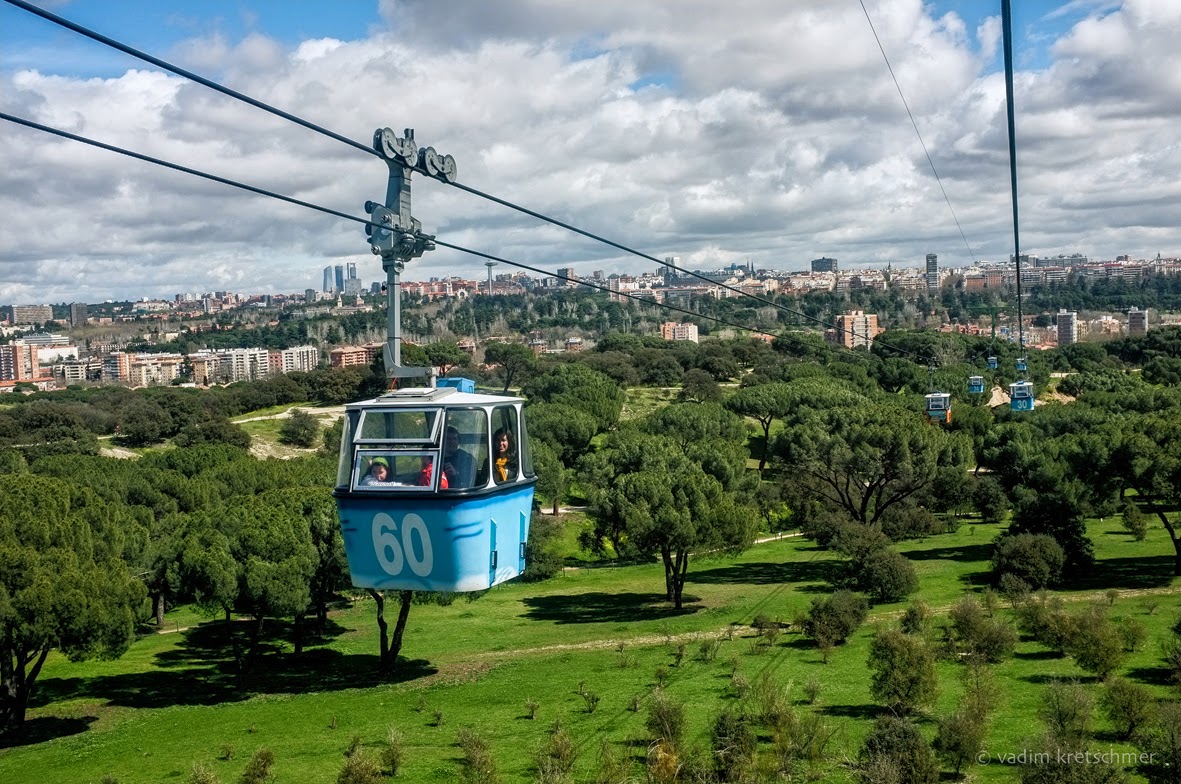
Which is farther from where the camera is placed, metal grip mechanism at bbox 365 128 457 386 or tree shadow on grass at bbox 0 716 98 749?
tree shadow on grass at bbox 0 716 98 749

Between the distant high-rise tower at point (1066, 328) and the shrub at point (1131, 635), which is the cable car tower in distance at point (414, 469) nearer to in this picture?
the shrub at point (1131, 635)

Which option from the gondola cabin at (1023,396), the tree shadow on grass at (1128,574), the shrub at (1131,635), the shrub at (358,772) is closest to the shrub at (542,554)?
the gondola cabin at (1023,396)

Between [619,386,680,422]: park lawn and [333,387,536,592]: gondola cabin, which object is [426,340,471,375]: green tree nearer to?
[619,386,680,422]: park lawn

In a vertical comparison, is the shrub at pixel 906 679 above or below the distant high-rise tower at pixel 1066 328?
below

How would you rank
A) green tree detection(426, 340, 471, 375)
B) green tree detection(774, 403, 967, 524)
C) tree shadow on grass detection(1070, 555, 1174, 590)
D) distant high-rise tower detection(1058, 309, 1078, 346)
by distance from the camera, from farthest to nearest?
distant high-rise tower detection(1058, 309, 1078, 346)
green tree detection(426, 340, 471, 375)
green tree detection(774, 403, 967, 524)
tree shadow on grass detection(1070, 555, 1174, 590)

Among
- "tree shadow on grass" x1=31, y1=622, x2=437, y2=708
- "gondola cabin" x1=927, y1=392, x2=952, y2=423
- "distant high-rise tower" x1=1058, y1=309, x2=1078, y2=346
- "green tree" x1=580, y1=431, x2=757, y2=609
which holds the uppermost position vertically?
"distant high-rise tower" x1=1058, y1=309, x2=1078, y2=346

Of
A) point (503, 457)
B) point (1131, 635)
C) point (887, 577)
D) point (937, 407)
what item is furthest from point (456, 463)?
point (937, 407)

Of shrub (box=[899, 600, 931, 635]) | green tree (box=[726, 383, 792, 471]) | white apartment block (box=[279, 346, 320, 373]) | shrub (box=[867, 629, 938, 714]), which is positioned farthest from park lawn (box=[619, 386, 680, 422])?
white apartment block (box=[279, 346, 320, 373])
